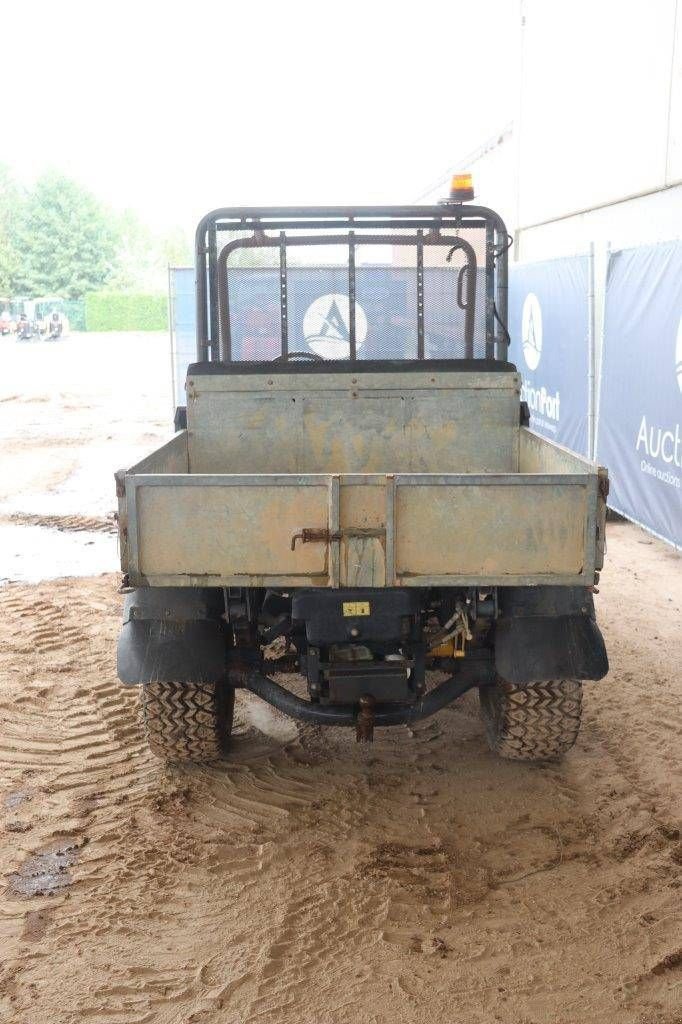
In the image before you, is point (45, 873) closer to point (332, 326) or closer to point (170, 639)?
point (170, 639)

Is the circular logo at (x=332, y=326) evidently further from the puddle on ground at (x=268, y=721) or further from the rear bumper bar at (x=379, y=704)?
the rear bumper bar at (x=379, y=704)

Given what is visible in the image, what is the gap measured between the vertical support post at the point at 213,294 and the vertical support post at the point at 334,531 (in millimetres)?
1980

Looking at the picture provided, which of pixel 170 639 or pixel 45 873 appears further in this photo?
pixel 170 639

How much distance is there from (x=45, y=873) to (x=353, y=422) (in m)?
2.52

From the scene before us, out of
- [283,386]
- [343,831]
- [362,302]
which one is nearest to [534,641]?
[343,831]

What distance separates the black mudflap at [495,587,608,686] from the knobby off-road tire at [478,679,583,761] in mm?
180

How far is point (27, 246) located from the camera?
5384 cm

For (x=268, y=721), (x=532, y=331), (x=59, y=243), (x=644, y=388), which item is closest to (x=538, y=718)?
(x=268, y=721)

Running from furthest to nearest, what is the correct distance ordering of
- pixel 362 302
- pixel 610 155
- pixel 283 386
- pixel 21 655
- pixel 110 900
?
pixel 610 155, pixel 21 655, pixel 362 302, pixel 283 386, pixel 110 900

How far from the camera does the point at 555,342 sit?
10.3 m

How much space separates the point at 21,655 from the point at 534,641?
125 inches

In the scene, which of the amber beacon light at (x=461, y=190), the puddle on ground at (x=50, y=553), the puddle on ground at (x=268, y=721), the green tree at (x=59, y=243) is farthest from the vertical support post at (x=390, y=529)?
the green tree at (x=59, y=243)

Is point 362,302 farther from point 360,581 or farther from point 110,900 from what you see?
point 110,900

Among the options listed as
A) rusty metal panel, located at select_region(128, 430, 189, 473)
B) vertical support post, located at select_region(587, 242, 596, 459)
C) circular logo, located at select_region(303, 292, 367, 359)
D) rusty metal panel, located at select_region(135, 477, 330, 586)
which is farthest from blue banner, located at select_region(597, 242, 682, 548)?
rusty metal panel, located at select_region(135, 477, 330, 586)
